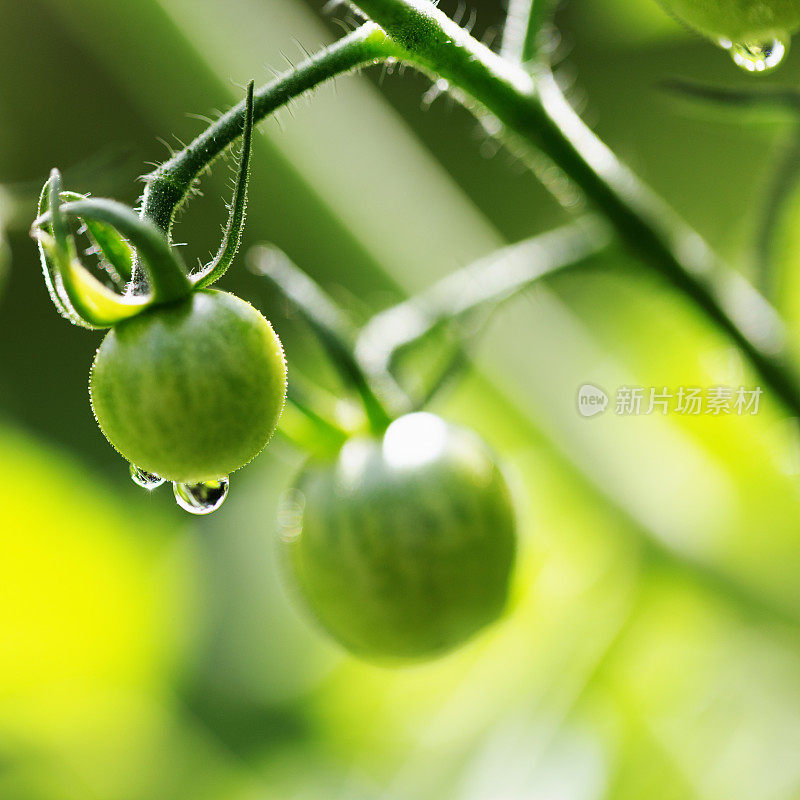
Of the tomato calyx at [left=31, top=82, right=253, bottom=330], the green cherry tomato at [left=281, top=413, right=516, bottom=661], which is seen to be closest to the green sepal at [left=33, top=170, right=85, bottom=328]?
the tomato calyx at [left=31, top=82, right=253, bottom=330]

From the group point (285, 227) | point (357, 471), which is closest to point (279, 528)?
point (357, 471)

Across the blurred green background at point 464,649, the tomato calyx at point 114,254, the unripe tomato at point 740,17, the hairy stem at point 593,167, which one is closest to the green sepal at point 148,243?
the tomato calyx at point 114,254

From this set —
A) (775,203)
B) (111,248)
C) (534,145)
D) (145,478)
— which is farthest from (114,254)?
(775,203)

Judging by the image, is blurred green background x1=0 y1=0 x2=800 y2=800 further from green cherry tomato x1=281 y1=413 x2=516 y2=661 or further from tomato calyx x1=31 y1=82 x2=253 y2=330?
tomato calyx x1=31 y1=82 x2=253 y2=330

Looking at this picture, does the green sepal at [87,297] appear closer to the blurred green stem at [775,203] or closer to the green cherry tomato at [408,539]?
the green cherry tomato at [408,539]

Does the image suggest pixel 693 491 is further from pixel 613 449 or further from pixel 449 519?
pixel 449 519

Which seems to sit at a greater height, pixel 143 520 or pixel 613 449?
pixel 613 449
